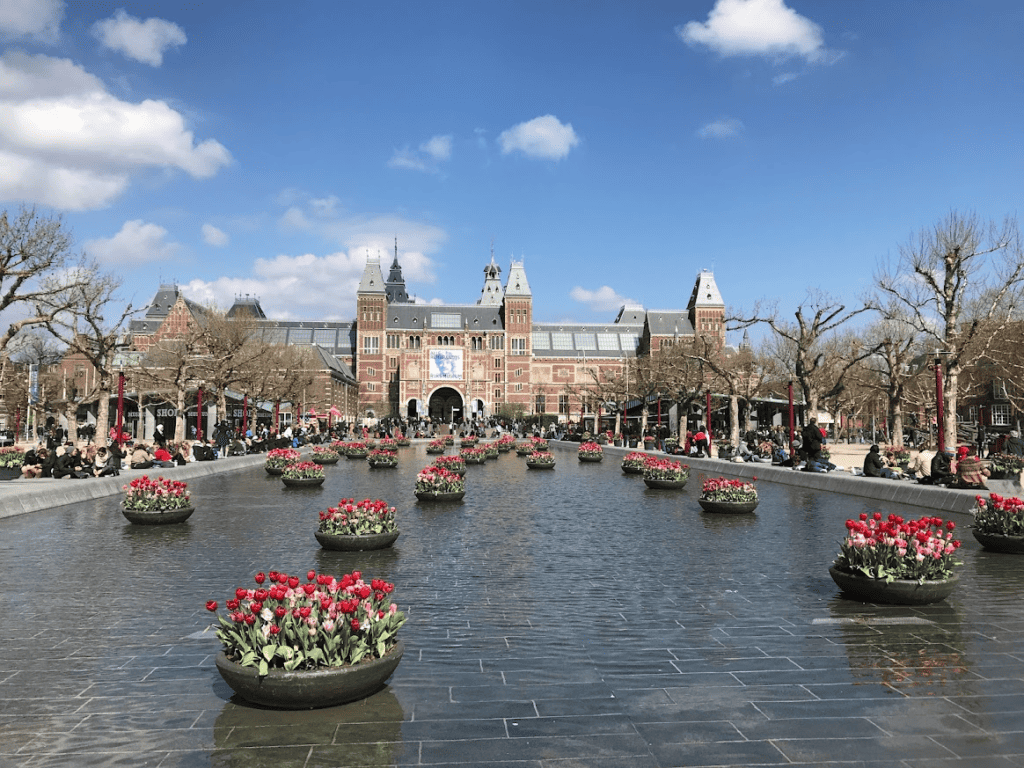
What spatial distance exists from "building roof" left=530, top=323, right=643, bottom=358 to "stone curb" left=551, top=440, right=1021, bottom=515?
297 feet

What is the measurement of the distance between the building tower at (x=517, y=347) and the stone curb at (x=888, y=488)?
85066 millimetres

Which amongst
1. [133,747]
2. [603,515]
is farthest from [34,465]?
[133,747]

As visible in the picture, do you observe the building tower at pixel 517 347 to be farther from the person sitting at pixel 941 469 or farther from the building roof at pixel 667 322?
the person sitting at pixel 941 469

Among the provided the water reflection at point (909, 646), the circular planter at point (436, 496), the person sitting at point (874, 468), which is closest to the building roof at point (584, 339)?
the person sitting at point (874, 468)

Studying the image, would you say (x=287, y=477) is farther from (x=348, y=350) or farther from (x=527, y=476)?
(x=348, y=350)

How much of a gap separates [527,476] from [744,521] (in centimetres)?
1176

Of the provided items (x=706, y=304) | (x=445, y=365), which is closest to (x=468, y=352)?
(x=445, y=365)

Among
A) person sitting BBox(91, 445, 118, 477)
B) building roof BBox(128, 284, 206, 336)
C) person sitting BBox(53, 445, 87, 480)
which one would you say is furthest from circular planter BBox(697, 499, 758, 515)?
building roof BBox(128, 284, 206, 336)

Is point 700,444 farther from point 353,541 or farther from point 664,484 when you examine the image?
point 353,541

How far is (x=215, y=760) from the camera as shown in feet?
13.4

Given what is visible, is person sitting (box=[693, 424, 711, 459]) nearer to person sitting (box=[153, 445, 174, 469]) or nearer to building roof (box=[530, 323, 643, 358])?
person sitting (box=[153, 445, 174, 469])

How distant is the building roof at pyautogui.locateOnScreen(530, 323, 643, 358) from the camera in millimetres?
116688

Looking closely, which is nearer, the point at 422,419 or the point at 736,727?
the point at 736,727

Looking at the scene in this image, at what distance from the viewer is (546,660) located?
579 centimetres
